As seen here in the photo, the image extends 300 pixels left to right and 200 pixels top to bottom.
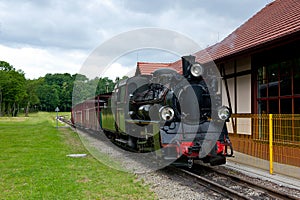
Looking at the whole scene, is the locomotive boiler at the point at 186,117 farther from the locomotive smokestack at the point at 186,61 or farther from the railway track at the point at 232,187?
the railway track at the point at 232,187

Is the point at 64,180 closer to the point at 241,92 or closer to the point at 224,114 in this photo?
the point at 224,114

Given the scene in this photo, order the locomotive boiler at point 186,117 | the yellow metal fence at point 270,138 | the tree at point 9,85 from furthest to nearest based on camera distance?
the tree at point 9,85
the yellow metal fence at point 270,138
the locomotive boiler at point 186,117

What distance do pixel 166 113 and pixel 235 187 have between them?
Answer: 2.31 m

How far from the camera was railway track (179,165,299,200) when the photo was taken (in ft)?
19.0

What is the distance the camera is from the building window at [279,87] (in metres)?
8.48

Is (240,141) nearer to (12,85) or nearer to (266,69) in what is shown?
(266,69)

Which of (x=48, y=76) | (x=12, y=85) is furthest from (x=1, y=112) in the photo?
(x=48, y=76)

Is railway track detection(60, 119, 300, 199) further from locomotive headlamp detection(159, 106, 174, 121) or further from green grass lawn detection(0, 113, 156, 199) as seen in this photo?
locomotive headlamp detection(159, 106, 174, 121)

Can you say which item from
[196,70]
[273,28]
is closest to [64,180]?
[196,70]

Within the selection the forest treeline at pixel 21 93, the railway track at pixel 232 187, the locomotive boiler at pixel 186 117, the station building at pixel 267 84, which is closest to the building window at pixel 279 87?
the station building at pixel 267 84

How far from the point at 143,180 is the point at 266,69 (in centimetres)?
554

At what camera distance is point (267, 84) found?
31.7 feet

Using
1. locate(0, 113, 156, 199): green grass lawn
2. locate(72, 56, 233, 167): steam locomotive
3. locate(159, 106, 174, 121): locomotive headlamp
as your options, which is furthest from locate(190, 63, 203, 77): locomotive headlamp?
locate(0, 113, 156, 199): green grass lawn

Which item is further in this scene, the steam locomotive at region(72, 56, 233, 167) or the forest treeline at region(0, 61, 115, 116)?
the forest treeline at region(0, 61, 115, 116)
